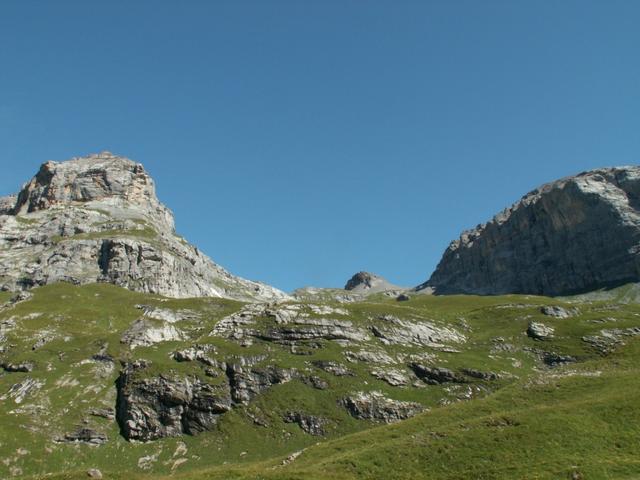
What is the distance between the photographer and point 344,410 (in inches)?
3371

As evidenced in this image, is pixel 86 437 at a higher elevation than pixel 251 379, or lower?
lower

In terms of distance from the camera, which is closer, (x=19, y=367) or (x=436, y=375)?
(x=436, y=375)

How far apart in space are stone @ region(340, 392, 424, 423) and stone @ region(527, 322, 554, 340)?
3710cm

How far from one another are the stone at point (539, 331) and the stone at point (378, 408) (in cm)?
3710

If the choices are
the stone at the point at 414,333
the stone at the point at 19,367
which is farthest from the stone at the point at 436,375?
the stone at the point at 19,367

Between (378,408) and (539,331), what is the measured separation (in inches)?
1733

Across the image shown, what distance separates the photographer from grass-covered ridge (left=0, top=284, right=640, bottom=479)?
159 ft

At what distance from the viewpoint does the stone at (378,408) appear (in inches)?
3312

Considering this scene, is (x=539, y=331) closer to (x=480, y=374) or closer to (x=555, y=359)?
(x=555, y=359)

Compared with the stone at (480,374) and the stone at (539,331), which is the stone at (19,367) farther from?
the stone at (539,331)

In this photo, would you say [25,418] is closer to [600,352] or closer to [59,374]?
[59,374]

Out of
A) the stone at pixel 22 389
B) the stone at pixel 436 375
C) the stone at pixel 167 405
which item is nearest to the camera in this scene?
the stone at pixel 167 405

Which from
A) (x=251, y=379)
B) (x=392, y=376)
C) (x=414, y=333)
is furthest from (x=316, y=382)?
(x=414, y=333)

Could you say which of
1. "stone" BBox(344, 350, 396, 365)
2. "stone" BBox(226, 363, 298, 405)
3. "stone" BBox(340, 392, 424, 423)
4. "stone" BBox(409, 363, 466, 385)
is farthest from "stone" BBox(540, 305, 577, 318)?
"stone" BBox(226, 363, 298, 405)
